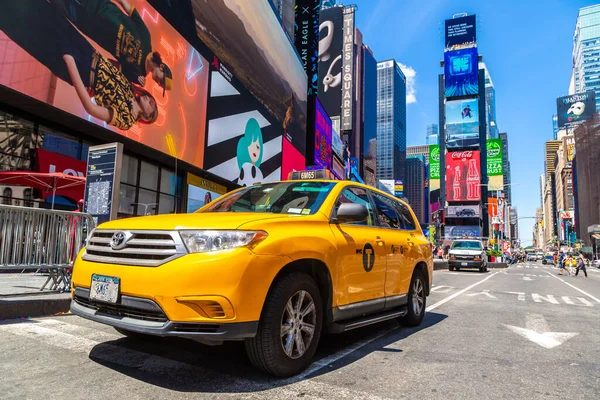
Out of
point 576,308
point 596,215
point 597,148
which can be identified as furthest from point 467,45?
point 576,308

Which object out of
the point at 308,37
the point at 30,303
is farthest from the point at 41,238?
the point at 308,37

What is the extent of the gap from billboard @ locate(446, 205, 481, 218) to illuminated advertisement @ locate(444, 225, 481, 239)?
3.12 metres

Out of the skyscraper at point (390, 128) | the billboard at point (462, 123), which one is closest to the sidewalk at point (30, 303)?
the billboard at point (462, 123)

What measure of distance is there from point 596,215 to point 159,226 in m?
114

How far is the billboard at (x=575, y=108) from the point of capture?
533ft

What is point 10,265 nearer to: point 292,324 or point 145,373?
point 145,373

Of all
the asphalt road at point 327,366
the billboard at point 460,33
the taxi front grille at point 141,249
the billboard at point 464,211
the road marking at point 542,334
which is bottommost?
the road marking at point 542,334

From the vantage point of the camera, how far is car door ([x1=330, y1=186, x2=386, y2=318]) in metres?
3.88

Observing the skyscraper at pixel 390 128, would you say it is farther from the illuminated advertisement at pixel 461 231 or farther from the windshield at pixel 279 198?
the windshield at pixel 279 198

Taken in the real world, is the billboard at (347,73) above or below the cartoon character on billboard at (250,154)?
above

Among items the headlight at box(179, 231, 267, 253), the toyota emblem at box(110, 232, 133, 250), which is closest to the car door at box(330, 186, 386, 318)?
the headlight at box(179, 231, 267, 253)

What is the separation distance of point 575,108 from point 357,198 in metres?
202

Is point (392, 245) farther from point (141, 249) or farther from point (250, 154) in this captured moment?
point (250, 154)

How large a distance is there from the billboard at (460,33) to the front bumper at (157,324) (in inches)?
5718
